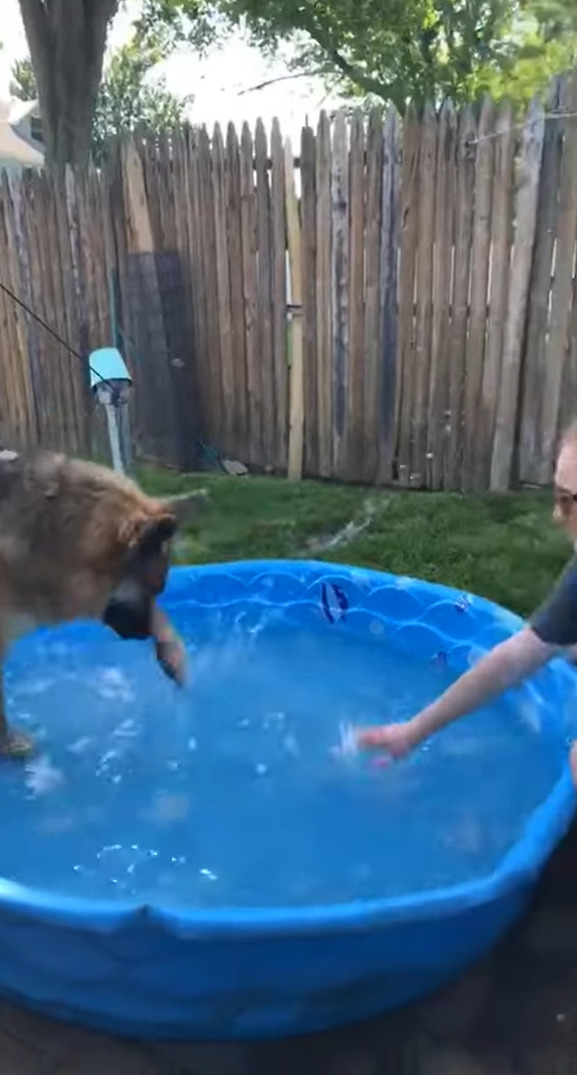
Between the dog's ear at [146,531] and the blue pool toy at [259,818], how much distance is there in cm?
102

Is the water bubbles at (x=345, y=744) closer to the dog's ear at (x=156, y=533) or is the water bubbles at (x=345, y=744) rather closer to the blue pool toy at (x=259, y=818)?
the blue pool toy at (x=259, y=818)

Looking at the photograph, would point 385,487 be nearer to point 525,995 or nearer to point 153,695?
point 153,695

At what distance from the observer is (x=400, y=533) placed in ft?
19.1

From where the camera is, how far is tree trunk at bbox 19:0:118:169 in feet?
40.8

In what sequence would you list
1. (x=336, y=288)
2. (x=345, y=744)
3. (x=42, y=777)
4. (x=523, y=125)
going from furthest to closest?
(x=336, y=288), (x=523, y=125), (x=345, y=744), (x=42, y=777)

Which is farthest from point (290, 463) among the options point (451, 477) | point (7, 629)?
point (7, 629)

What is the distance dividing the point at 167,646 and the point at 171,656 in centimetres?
8

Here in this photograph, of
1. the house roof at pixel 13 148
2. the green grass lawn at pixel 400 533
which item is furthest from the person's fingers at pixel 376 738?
the house roof at pixel 13 148

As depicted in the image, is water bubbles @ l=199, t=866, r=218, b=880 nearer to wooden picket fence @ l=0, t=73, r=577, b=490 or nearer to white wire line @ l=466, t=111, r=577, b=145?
wooden picket fence @ l=0, t=73, r=577, b=490

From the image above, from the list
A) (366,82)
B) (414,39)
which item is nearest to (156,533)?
(414,39)

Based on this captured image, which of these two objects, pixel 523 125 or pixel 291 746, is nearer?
pixel 291 746

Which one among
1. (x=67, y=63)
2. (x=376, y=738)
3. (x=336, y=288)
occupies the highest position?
(x=67, y=63)

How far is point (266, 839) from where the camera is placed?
3.21 m

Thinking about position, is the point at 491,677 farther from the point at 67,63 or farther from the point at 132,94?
the point at 132,94
